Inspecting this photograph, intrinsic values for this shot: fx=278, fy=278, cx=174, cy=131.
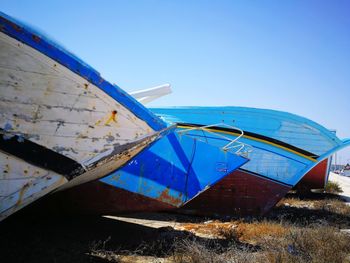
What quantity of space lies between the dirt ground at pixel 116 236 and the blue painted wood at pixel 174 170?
30.1 inches

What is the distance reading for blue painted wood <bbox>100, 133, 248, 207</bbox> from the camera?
14.4 ft

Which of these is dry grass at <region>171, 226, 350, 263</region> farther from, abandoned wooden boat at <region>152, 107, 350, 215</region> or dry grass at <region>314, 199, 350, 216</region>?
dry grass at <region>314, 199, 350, 216</region>

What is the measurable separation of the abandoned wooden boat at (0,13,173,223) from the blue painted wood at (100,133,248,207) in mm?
1527

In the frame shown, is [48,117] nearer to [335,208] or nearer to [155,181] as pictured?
[155,181]

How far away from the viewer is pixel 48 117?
8.01 feet

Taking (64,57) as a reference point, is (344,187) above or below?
below

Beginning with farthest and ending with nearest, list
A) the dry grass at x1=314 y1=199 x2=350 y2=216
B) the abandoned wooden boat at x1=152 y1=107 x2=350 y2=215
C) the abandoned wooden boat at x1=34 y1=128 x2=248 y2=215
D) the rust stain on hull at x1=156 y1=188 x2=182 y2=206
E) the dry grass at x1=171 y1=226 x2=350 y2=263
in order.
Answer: the dry grass at x1=314 y1=199 x2=350 y2=216
the abandoned wooden boat at x1=152 y1=107 x2=350 y2=215
the rust stain on hull at x1=156 y1=188 x2=182 y2=206
the abandoned wooden boat at x1=34 y1=128 x2=248 y2=215
the dry grass at x1=171 y1=226 x2=350 y2=263

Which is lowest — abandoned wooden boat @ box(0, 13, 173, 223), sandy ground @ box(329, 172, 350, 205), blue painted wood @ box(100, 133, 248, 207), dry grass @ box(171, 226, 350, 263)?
sandy ground @ box(329, 172, 350, 205)

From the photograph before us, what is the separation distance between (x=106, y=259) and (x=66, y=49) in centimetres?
246

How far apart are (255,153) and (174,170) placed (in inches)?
116

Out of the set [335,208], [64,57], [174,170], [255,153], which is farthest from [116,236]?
[335,208]

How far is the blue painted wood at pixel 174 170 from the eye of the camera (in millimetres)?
4391

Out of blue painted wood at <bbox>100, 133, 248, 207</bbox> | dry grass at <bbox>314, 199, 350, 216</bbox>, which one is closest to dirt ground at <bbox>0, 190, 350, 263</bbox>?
blue painted wood at <bbox>100, 133, 248, 207</bbox>

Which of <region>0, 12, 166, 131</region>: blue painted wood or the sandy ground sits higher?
<region>0, 12, 166, 131</region>: blue painted wood
